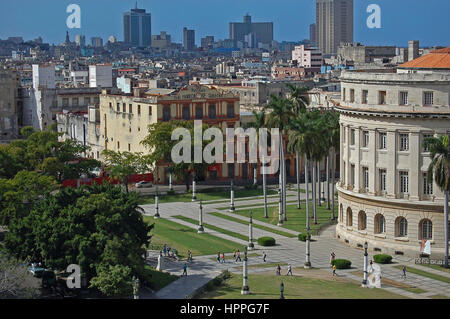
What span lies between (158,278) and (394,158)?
2702cm

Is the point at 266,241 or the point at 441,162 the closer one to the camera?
the point at 441,162

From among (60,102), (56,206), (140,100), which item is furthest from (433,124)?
(60,102)

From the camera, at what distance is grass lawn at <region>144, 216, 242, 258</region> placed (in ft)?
299

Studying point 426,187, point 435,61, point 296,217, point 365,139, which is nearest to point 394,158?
point 426,187

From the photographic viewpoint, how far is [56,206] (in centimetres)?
7775

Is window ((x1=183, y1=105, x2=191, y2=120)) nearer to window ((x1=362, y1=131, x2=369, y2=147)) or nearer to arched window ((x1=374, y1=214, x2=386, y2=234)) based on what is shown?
window ((x1=362, y1=131, x2=369, y2=147))

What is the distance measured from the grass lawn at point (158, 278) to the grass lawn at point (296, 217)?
24.8 m

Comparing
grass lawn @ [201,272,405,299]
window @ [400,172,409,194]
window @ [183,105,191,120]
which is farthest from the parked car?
grass lawn @ [201,272,405,299]

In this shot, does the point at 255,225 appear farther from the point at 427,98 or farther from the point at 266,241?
the point at 427,98

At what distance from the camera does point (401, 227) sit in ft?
296

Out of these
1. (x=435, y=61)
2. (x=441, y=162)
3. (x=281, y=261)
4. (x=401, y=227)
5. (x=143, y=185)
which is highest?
(x=435, y=61)

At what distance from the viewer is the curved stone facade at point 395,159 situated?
3452 inches

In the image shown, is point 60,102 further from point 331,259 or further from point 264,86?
point 331,259

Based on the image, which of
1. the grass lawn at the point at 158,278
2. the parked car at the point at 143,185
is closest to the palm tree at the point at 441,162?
the grass lawn at the point at 158,278
